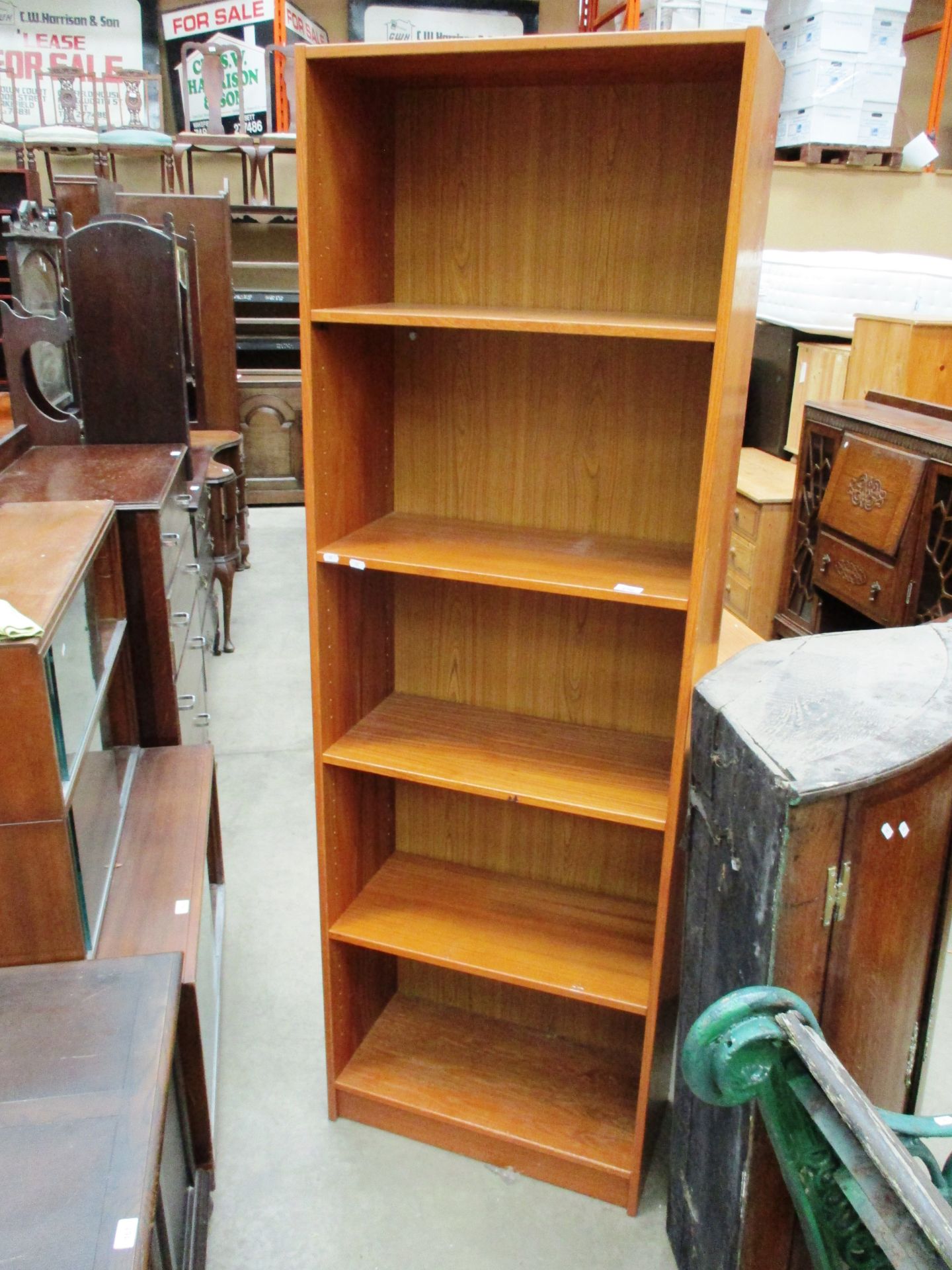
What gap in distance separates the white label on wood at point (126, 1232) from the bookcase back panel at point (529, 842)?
3.68 ft

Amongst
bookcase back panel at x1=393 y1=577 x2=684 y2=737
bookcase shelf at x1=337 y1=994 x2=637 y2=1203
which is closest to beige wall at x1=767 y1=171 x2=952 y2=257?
bookcase back panel at x1=393 y1=577 x2=684 y2=737

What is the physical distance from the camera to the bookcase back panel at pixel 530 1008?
82.7 inches

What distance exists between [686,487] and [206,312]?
406 cm

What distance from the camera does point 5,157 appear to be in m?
6.94

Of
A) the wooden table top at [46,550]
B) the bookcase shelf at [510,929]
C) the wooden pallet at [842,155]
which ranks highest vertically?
the wooden pallet at [842,155]

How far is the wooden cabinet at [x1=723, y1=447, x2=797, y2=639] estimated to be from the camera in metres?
4.00

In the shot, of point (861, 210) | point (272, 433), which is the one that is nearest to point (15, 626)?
point (272, 433)

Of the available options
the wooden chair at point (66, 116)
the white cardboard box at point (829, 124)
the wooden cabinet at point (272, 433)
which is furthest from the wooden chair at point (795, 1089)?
the wooden chair at point (66, 116)

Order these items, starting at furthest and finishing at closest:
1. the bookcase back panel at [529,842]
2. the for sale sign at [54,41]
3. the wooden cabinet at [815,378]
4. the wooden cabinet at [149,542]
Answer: the for sale sign at [54,41] < the wooden cabinet at [815,378] < the wooden cabinet at [149,542] < the bookcase back panel at [529,842]

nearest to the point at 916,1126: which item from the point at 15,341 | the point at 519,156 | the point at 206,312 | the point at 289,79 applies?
the point at 519,156

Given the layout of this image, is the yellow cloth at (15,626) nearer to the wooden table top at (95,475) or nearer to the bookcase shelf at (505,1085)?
the wooden table top at (95,475)

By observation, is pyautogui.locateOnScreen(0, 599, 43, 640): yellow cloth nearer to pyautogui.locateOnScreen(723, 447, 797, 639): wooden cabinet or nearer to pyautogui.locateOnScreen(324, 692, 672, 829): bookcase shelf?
pyautogui.locateOnScreen(324, 692, 672, 829): bookcase shelf

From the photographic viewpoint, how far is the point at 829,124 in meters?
5.61

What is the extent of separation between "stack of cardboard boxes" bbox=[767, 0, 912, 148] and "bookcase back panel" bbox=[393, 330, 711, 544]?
4.58m
